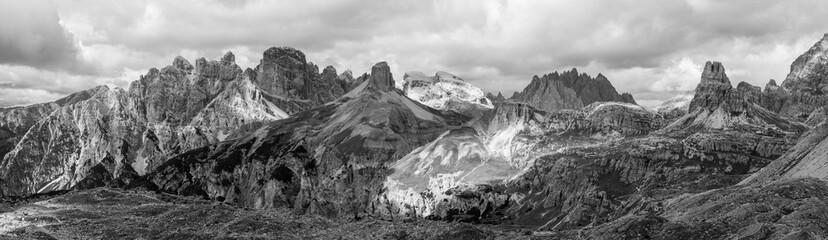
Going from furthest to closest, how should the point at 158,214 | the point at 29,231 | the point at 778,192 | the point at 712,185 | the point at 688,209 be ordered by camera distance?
the point at 712,185
the point at 158,214
the point at 29,231
the point at 688,209
the point at 778,192

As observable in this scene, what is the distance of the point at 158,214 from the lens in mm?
147875

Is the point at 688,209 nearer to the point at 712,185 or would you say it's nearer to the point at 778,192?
the point at 778,192

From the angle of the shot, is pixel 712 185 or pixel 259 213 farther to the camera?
pixel 712 185

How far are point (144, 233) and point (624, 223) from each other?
81.0m

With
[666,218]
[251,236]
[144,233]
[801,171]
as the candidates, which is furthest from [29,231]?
[801,171]

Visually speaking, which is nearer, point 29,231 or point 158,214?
point 29,231

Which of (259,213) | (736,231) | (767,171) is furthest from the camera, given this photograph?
(767,171)

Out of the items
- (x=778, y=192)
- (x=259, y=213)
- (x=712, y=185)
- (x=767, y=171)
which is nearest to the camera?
(x=778, y=192)

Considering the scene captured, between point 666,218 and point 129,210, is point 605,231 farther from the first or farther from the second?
point 129,210

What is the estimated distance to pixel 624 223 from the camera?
104062mm

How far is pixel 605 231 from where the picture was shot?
342ft

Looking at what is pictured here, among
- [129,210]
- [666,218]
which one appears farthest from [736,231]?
[129,210]

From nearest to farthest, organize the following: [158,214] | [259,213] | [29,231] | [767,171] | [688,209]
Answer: [688,209]
[29,231]
[259,213]
[158,214]
[767,171]

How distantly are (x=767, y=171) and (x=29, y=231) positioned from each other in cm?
14977
